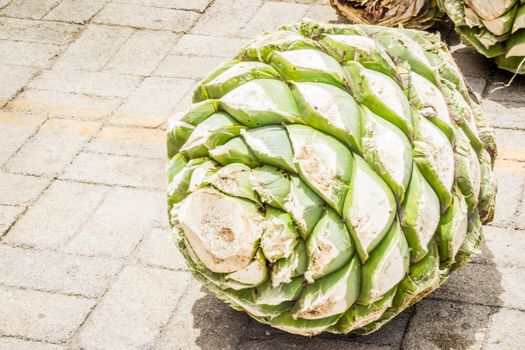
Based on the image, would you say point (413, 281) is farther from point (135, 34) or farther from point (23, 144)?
point (135, 34)

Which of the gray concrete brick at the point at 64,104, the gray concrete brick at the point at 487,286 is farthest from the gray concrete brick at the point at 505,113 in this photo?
the gray concrete brick at the point at 64,104

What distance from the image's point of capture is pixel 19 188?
441 centimetres

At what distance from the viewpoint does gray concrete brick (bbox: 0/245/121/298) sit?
377 centimetres

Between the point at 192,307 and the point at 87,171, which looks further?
the point at 87,171

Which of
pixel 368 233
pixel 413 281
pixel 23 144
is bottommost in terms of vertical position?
pixel 23 144

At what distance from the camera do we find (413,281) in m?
3.05

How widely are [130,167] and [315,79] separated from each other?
5.65 ft

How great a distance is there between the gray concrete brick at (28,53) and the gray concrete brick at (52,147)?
2.42 ft

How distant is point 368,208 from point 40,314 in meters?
1.55

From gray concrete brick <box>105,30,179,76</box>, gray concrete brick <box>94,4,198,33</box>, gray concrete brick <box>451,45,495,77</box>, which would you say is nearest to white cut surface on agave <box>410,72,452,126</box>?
gray concrete brick <box>451,45,495,77</box>

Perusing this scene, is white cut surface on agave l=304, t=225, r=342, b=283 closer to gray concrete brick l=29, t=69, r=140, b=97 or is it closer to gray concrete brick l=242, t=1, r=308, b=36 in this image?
gray concrete brick l=29, t=69, r=140, b=97

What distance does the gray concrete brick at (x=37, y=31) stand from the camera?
18.9ft

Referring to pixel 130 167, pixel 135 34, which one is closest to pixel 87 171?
pixel 130 167

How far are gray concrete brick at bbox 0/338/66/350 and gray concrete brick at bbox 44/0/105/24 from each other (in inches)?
116
